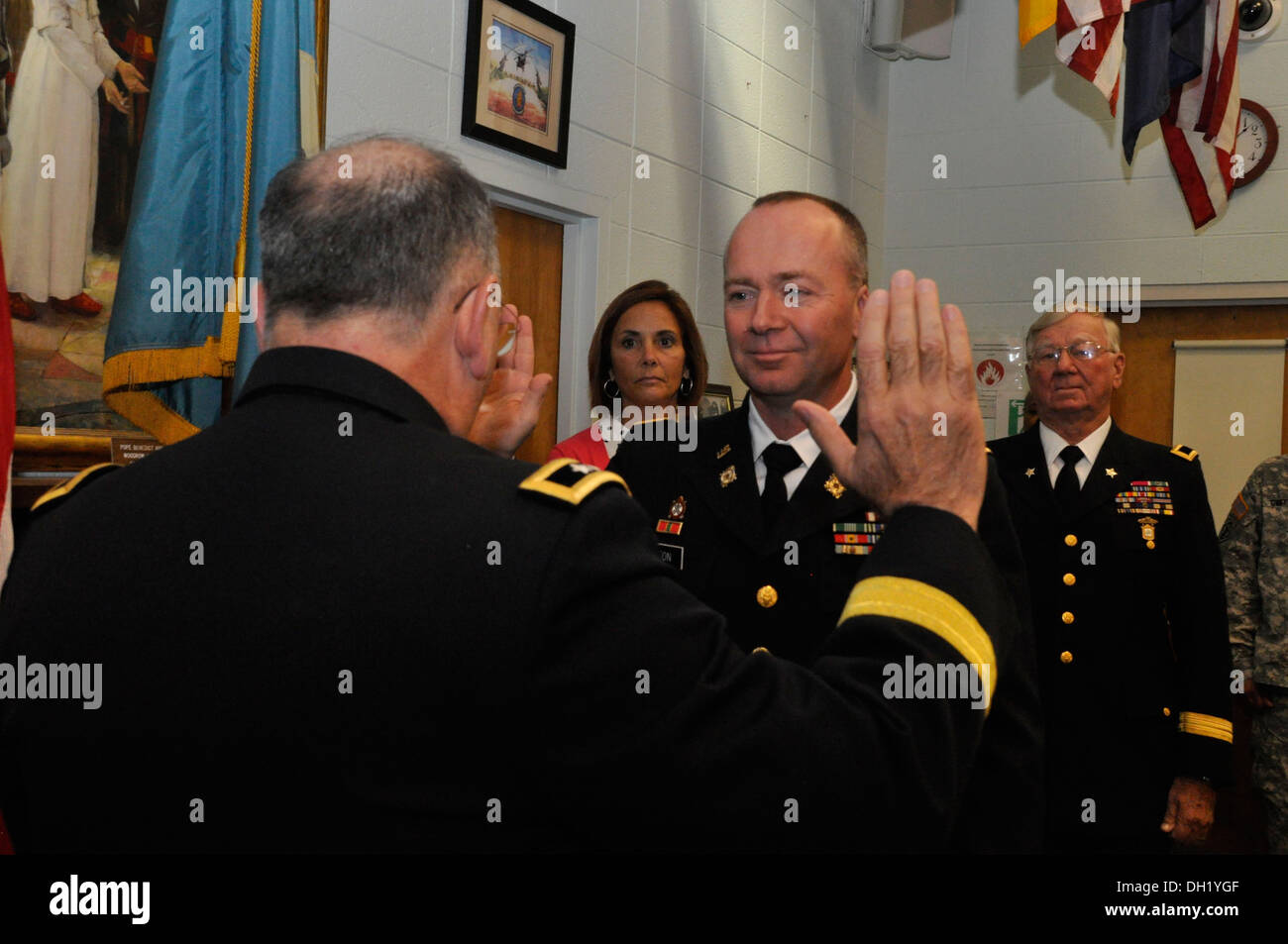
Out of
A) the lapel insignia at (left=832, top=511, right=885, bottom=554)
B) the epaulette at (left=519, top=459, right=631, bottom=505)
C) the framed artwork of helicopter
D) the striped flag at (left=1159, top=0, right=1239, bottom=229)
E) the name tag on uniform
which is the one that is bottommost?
the name tag on uniform

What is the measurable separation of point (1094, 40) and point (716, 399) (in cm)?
197

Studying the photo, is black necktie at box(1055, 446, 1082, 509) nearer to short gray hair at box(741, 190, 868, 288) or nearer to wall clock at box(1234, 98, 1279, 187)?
short gray hair at box(741, 190, 868, 288)

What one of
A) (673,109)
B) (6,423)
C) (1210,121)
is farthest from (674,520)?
(1210,121)

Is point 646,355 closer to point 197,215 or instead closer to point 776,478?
point 197,215

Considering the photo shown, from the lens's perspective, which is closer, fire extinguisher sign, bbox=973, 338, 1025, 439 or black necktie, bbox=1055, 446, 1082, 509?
black necktie, bbox=1055, 446, 1082, 509

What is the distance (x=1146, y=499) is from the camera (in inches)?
109

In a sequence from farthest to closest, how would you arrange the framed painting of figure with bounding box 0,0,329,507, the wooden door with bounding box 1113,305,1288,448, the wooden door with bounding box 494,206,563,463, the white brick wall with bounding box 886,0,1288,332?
the wooden door with bounding box 1113,305,1288,448
the white brick wall with bounding box 886,0,1288,332
the wooden door with bounding box 494,206,563,463
the framed painting of figure with bounding box 0,0,329,507

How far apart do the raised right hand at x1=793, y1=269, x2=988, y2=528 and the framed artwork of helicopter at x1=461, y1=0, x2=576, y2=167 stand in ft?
8.17

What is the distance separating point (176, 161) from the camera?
2207 mm

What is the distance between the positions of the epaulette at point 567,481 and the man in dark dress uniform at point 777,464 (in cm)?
64

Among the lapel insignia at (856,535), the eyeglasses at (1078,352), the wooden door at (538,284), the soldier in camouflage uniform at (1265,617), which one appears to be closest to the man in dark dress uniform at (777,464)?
the lapel insignia at (856,535)

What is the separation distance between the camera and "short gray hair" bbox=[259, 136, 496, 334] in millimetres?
878

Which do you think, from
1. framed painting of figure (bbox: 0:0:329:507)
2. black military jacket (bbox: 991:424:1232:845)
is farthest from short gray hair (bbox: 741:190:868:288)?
black military jacket (bbox: 991:424:1232:845)

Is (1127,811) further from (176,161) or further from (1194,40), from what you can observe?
(1194,40)
